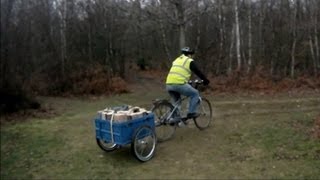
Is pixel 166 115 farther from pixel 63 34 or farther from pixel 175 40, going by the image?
pixel 175 40

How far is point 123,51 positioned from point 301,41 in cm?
870

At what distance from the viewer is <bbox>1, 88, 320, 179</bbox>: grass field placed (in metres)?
7.29

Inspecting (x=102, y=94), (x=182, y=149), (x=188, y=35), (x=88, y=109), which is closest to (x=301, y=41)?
(x=188, y=35)

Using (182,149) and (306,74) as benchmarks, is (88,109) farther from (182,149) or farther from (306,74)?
(306,74)

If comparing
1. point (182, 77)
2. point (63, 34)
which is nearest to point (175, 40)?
point (63, 34)

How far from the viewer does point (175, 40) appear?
2581cm

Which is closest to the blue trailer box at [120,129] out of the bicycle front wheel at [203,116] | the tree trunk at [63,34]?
the bicycle front wheel at [203,116]

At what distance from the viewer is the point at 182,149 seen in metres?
8.46

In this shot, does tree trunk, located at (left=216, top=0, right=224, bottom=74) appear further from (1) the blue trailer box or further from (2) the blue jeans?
(1) the blue trailer box

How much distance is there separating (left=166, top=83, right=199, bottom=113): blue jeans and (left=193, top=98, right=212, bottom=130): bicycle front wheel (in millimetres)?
355

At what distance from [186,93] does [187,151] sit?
135 cm

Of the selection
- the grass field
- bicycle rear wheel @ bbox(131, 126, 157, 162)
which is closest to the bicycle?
the grass field

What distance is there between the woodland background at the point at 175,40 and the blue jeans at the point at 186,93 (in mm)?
5890

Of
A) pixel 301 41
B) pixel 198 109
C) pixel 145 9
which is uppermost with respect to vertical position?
pixel 145 9
